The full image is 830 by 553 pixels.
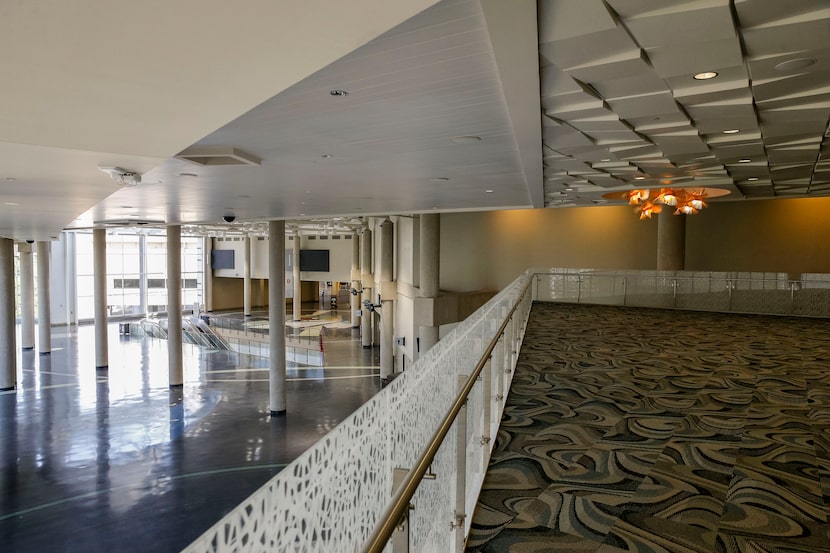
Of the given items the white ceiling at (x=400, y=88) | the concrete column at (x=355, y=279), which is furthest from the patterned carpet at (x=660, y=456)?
the concrete column at (x=355, y=279)

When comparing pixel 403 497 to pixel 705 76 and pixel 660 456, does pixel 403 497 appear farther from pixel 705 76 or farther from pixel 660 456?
pixel 705 76

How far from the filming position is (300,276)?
4109 cm

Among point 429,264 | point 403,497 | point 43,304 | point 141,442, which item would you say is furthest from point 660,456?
point 43,304

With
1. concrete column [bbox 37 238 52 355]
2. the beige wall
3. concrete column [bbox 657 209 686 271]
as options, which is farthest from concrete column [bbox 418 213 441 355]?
concrete column [bbox 37 238 52 355]

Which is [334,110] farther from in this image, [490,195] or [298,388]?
[298,388]

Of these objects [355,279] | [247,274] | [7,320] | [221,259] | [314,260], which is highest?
[221,259]

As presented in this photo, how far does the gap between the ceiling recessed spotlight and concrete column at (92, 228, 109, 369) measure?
22.3m

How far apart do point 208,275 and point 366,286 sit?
758 inches

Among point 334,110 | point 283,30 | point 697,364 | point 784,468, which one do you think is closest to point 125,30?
point 283,30

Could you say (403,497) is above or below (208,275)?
above

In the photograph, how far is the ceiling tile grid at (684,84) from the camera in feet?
10.9

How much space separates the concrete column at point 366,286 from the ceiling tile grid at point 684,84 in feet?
67.1

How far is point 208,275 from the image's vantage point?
4291 cm

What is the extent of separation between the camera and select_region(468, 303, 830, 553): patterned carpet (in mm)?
2695
